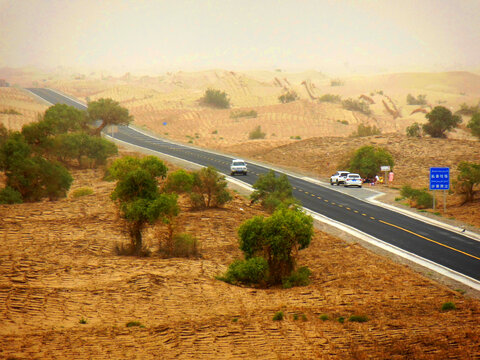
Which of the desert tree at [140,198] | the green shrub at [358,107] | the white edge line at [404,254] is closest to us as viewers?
the white edge line at [404,254]

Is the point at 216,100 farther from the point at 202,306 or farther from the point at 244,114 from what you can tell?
the point at 202,306

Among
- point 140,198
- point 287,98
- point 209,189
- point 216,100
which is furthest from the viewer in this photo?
point 287,98

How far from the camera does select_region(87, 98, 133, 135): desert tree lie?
6291cm

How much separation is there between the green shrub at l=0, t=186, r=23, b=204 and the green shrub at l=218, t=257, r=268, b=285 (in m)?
Result: 17.3

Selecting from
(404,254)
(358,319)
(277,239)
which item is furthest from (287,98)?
(358,319)

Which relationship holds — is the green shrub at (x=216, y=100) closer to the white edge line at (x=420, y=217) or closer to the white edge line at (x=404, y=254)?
the white edge line at (x=420, y=217)

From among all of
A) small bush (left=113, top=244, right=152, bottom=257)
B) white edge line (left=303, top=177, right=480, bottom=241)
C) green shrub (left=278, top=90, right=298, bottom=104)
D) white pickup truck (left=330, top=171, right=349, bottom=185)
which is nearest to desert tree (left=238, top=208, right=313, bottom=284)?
small bush (left=113, top=244, right=152, bottom=257)

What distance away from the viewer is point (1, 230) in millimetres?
26062

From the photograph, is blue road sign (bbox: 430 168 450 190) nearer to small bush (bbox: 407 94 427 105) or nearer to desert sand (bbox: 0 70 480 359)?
desert sand (bbox: 0 70 480 359)

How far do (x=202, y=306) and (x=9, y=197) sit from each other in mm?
20109

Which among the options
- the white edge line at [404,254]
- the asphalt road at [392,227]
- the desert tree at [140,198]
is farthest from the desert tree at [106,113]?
the desert tree at [140,198]

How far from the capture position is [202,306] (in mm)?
17750

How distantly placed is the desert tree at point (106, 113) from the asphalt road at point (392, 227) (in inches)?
477

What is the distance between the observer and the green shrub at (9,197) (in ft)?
108
